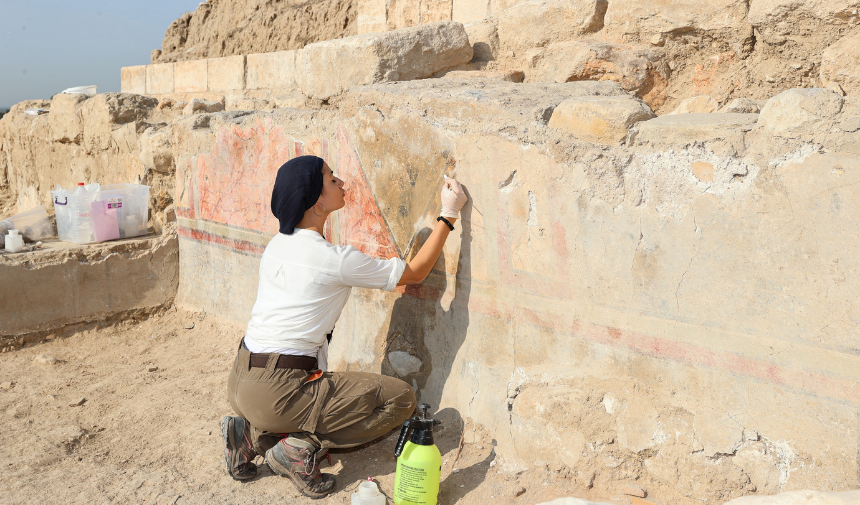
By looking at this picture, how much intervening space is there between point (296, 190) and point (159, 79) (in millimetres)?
8000

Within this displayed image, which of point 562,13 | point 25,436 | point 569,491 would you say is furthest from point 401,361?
point 562,13

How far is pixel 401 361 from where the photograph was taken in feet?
10.3

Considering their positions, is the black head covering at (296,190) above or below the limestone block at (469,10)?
below

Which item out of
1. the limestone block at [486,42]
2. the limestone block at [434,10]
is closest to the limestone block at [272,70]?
the limestone block at [434,10]

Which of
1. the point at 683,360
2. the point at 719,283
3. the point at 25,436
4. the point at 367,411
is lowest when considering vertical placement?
the point at 25,436

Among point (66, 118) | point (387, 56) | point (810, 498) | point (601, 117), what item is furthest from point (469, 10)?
point (810, 498)

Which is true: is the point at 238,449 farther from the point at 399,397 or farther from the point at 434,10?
the point at 434,10

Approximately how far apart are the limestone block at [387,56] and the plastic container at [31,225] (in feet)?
7.12

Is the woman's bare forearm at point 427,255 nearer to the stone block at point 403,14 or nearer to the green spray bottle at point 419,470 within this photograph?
the green spray bottle at point 419,470

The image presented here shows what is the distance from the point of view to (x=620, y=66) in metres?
3.46

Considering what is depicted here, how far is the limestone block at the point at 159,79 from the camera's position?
9.37 metres

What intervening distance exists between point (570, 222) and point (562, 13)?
1.94 meters

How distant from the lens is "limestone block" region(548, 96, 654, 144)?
7.89 feet

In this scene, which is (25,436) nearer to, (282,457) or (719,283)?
(282,457)
